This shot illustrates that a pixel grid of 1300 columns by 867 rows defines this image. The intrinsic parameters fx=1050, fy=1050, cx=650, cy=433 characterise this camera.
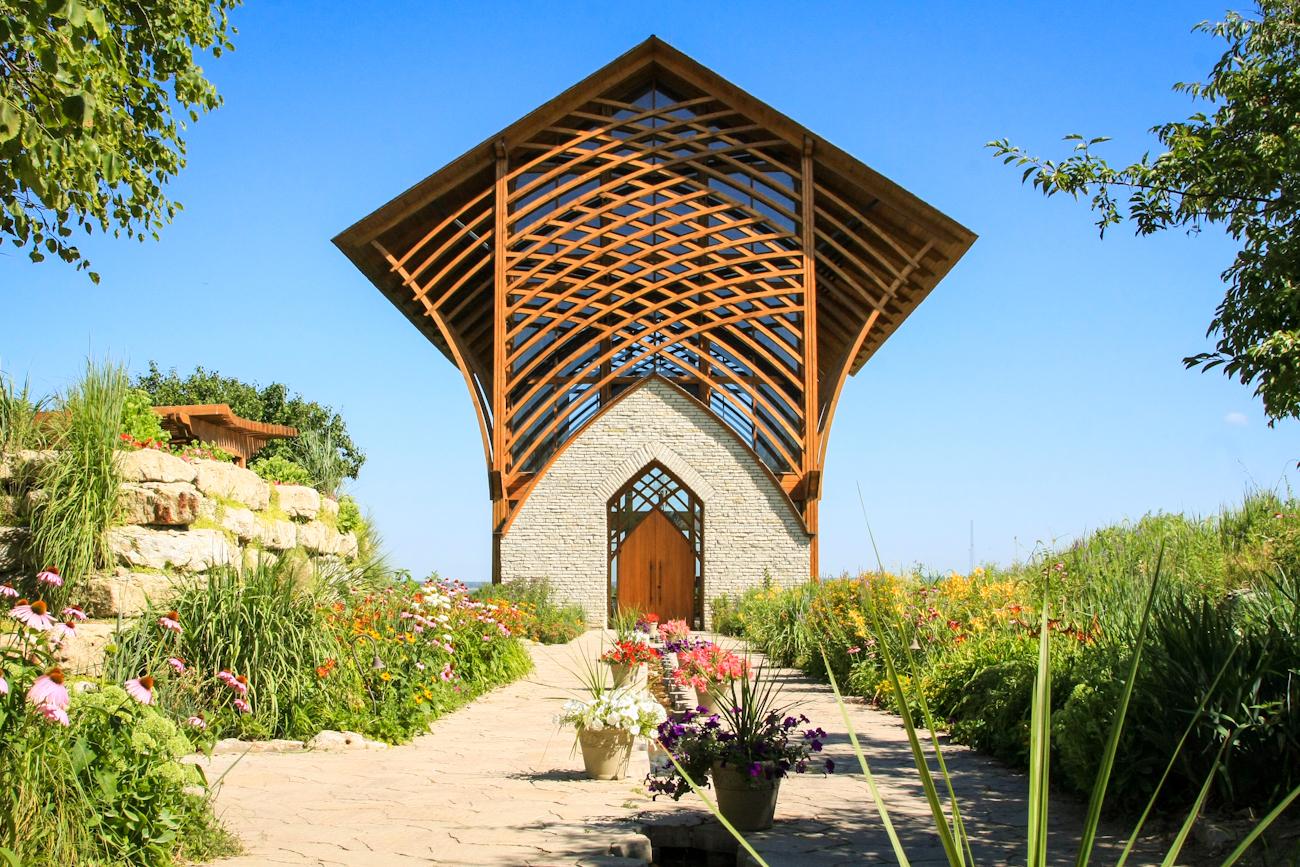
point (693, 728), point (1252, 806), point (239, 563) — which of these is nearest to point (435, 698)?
point (239, 563)

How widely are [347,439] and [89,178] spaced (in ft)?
98.9

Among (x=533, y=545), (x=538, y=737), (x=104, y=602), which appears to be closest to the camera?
(x=104, y=602)

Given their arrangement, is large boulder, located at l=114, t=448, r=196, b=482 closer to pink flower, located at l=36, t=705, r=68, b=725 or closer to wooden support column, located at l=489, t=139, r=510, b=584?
pink flower, located at l=36, t=705, r=68, b=725

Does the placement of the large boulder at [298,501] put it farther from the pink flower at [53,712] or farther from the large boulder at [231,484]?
the pink flower at [53,712]

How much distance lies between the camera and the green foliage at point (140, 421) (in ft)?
Result: 29.6

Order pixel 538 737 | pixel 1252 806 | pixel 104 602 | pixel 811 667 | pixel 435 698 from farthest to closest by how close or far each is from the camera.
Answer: pixel 811 667 → pixel 435 698 → pixel 538 737 → pixel 104 602 → pixel 1252 806

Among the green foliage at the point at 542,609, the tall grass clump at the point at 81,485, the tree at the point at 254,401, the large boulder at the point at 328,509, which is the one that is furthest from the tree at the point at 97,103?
the tree at the point at 254,401

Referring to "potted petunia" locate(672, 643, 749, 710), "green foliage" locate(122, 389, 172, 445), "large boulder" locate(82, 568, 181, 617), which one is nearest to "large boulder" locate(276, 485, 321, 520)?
"green foliage" locate(122, 389, 172, 445)

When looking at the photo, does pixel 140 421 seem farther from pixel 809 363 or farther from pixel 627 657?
pixel 809 363

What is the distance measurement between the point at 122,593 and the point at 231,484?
1749 mm

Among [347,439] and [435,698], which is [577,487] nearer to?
[435,698]

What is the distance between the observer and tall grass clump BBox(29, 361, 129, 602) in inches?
290

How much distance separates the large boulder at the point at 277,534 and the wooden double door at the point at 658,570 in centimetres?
1237

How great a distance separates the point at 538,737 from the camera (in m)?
8.41
